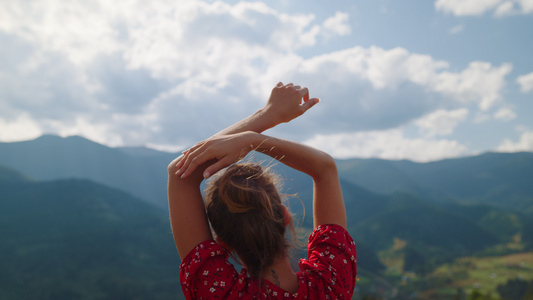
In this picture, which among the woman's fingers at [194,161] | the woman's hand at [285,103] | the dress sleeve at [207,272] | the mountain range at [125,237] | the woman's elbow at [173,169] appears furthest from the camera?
the mountain range at [125,237]

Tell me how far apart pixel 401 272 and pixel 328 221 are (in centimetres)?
12075

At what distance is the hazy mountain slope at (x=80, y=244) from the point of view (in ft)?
286

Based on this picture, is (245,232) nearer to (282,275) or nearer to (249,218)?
(249,218)

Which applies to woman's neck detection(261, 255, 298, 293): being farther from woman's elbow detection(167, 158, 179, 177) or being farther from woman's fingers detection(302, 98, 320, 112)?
woman's fingers detection(302, 98, 320, 112)

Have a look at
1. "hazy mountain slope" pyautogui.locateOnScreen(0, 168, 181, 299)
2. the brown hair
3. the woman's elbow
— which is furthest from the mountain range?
the brown hair

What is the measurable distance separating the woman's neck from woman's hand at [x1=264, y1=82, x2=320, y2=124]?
90 cm

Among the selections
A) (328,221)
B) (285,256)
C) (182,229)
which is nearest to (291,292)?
(285,256)

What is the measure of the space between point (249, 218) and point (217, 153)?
383 millimetres

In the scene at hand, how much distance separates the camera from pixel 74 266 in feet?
309

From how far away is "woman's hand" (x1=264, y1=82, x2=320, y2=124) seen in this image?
239cm

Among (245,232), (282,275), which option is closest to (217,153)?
(245,232)

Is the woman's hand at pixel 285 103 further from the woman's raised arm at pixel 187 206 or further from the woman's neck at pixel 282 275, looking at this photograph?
the woman's neck at pixel 282 275

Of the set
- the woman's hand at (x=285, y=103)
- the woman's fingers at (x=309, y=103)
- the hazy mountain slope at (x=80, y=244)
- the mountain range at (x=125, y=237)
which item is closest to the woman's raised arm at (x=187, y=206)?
the woman's hand at (x=285, y=103)

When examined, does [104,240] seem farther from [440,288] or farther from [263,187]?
[263,187]
